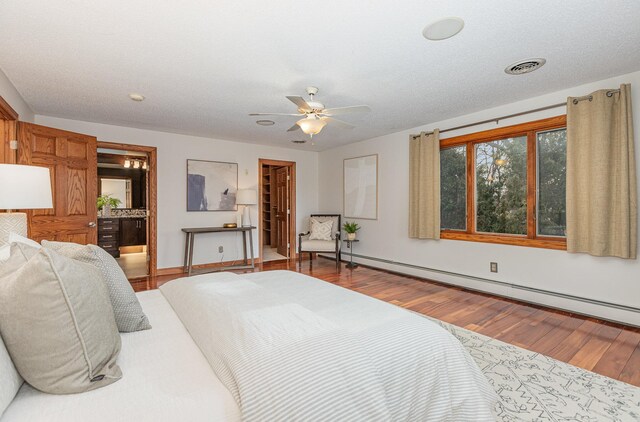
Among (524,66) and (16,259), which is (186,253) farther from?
(524,66)

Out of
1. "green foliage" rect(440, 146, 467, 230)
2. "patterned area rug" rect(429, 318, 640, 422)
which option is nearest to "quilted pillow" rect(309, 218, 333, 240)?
"green foliage" rect(440, 146, 467, 230)

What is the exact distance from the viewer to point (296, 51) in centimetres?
241

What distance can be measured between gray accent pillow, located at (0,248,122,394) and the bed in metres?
0.05

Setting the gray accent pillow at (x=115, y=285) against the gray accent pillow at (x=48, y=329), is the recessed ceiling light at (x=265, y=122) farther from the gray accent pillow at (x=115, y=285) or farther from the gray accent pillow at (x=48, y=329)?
the gray accent pillow at (x=48, y=329)

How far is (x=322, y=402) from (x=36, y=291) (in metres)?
0.90

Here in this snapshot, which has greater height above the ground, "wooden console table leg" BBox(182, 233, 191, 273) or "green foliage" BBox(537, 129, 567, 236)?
"green foliage" BBox(537, 129, 567, 236)

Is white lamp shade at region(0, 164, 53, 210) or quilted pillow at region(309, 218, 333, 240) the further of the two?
quilted pillow at region(309, 218, 333, 240)

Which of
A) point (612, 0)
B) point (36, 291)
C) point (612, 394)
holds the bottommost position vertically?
point (612, 394)

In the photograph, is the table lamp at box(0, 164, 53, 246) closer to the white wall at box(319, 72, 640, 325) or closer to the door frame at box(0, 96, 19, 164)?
the door frame at box(0, 96, 19, 164)

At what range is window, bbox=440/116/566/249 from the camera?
3381mm

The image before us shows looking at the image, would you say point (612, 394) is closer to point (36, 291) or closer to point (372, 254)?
point (36, 291)

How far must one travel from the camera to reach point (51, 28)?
2092 mm

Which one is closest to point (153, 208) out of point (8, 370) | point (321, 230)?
point (321, 230)

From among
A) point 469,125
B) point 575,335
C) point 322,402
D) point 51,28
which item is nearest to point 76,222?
point 51,28
